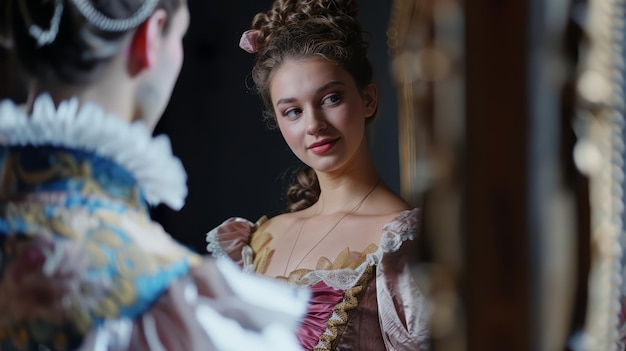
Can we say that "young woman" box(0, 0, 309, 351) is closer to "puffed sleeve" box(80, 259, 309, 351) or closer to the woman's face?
"puffed sleeve" box(80, 259, 309, 351)

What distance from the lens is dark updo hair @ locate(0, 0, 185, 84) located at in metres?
0.86

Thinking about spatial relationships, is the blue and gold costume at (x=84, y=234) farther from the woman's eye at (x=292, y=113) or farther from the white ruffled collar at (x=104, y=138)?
the woman's eye at (x=292, y=113)

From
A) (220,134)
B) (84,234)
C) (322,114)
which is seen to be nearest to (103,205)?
(84,234)

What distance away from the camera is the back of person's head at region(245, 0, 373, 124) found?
837 mm

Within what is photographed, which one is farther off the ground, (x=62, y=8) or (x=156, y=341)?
(x=62, y=8)

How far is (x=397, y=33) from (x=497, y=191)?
352 mm

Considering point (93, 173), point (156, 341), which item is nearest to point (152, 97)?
point (93, 173)

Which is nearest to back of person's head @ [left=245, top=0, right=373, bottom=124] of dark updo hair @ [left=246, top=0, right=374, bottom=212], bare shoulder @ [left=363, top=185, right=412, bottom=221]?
dark updo hair @ [left=246, top=0, right=374, bottom=212]

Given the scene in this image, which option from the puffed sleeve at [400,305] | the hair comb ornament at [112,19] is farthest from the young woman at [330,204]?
the hair comb ornament at [112,19]

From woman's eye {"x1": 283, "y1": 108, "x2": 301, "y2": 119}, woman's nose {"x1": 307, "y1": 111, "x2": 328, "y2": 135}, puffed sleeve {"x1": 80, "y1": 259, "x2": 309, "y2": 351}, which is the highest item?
woman's eye {"x1": 283, "y1": 108, "x2": 301, "y2": 119}

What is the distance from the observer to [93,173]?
86 centimetres

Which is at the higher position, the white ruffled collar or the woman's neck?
the white ruffled collar

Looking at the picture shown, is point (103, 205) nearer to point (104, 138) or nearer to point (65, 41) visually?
point (104, 138)

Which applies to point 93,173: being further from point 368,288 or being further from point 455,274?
point 455,274
